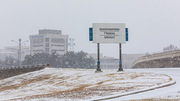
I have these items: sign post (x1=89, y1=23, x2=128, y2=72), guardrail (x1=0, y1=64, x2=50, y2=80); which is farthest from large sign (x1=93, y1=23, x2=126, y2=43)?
guardrail (x1=0, y1=64, x2=50, y2=80)

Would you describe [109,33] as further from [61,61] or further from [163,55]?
[61,61]

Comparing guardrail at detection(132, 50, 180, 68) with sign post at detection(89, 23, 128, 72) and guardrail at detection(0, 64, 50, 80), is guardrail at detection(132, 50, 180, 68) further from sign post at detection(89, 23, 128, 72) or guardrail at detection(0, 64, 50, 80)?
sign post at detection(89, 23, 128, 72)

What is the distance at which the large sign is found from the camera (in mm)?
44156

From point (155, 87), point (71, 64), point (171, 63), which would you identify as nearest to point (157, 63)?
point (171, 63)

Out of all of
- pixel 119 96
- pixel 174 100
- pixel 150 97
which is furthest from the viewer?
pixel 119 96

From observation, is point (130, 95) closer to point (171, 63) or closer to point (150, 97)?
point (150, 97)

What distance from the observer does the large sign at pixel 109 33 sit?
44.2 meters

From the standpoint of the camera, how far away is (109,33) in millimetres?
44469

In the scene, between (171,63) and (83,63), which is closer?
(171,63)

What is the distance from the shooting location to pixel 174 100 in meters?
19.7

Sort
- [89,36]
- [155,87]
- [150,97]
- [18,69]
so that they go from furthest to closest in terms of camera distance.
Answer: [18,69]
[89,36]
[155,87]
[150,97]

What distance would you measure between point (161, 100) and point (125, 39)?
25.2 meters

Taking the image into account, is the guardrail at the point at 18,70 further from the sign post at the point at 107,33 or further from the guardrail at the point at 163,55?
the guardrail at the point at 163,55

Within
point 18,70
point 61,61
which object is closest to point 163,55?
point 18,70
